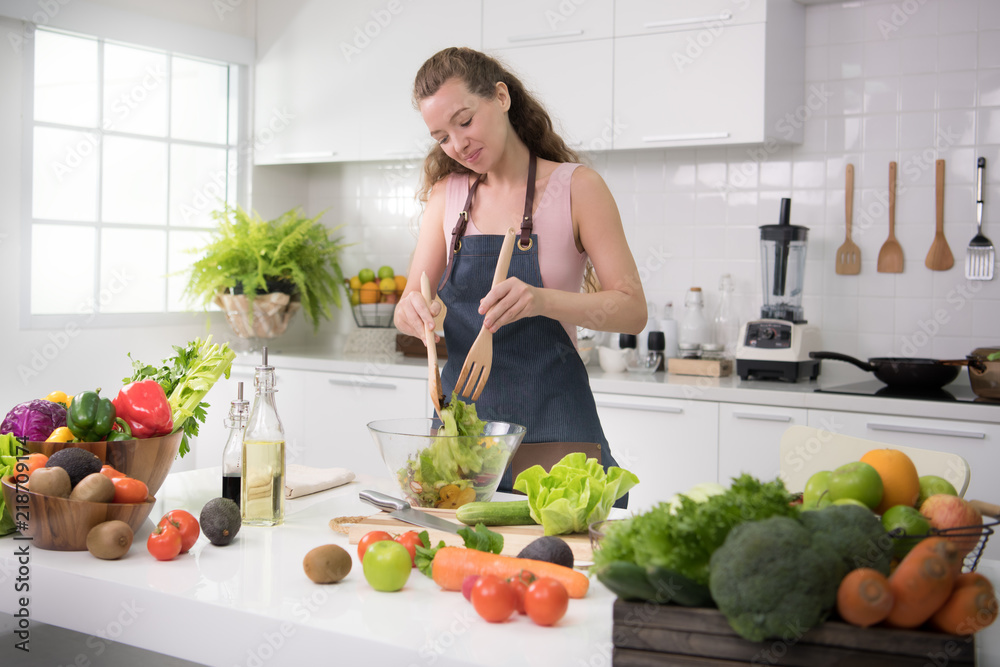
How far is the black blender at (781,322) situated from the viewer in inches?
114

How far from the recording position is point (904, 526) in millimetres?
921

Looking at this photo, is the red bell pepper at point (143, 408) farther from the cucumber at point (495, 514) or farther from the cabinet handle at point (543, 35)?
the cabinet handle at point (543, 35)

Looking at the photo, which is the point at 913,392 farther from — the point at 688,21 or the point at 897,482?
the point at 897,482

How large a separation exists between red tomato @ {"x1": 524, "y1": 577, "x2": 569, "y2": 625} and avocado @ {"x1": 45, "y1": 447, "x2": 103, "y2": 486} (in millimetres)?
674

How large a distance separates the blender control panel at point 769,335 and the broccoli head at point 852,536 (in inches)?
84.0

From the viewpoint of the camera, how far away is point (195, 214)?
12.8 feet

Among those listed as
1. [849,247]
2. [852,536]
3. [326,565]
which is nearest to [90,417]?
[326,565]

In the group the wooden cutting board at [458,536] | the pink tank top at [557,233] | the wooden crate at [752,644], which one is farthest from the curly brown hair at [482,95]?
the wooden crate at [752,644]

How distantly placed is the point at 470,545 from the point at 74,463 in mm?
568

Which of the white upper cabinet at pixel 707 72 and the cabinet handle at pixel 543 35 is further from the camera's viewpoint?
the cabinet handle at pixel 543 35

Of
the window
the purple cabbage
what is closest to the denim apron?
the purple cabbage

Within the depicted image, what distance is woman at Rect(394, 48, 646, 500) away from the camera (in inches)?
71.2

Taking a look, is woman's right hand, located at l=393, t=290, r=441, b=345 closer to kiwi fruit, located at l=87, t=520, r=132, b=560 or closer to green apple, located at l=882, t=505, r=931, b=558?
kiwi fruit, located at l=87, t=520, r=132, b=560

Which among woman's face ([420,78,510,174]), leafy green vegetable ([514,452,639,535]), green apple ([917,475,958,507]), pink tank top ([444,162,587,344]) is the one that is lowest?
leafy green vegetable ([514,452,639,535])
